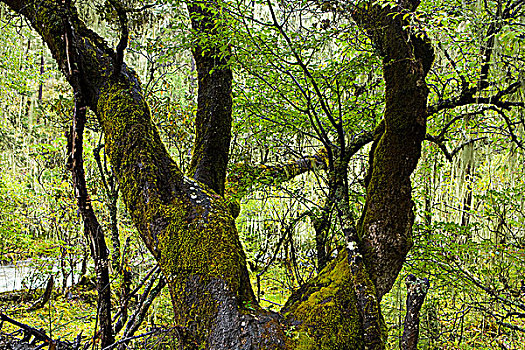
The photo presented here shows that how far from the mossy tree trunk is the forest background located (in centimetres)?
24

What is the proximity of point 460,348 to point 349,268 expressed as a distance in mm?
3899

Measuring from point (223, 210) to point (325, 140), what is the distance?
1162 millimetres

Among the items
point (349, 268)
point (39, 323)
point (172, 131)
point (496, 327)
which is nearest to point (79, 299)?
point (39, 323)

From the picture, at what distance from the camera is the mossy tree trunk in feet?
5.92

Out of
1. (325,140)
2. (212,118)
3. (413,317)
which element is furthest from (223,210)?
(413,317)

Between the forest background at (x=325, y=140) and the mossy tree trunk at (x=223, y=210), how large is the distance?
24cm

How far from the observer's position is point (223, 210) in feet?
7.22

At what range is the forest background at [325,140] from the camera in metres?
2.58

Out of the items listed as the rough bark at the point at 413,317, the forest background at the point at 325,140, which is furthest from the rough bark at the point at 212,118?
the rough bark at the point at 413,317

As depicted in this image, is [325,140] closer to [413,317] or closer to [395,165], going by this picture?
[395,165]

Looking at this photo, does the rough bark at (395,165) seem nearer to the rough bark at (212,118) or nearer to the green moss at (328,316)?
the green moss at (328,316)

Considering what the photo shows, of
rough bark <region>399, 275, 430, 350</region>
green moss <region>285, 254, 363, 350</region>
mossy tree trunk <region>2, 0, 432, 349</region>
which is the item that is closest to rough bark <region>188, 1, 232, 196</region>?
mossy tree trunk <region>2, 0, 432, 349</region>

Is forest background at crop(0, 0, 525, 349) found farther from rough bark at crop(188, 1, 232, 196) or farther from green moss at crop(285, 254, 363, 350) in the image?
green moss at crop(285, 254, 363, 350)

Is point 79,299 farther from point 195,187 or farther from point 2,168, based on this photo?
point 195,187
